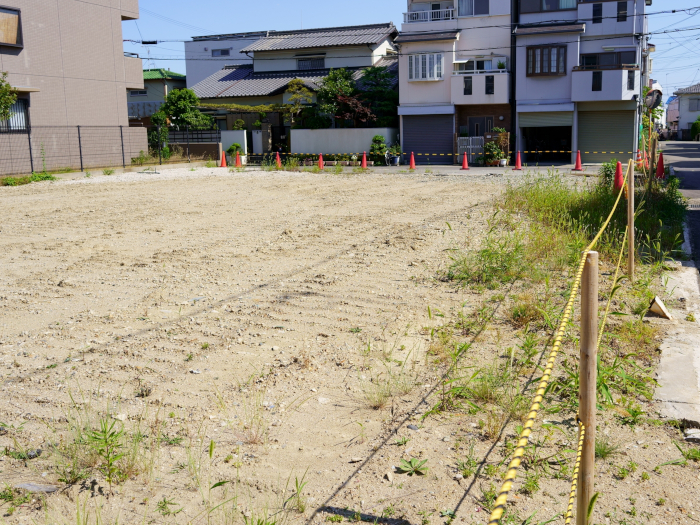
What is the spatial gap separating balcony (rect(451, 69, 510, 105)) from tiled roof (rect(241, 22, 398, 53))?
8.02 metres

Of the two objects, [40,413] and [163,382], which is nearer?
[40,413]

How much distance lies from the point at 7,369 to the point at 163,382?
4.30 feet

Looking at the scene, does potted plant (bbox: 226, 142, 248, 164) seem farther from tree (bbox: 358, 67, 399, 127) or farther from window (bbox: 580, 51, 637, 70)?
window (bbox: 580, 51, 637, 70)

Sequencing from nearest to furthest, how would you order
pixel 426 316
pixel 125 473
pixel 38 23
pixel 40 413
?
1. pixel 125 473
2. pixel 40 413
3. pixel 426 316
4. pixel 38 23

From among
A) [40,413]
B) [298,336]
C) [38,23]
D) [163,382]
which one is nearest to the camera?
[40,413]

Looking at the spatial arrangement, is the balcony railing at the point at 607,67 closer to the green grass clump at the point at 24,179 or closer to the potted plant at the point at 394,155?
the potted plant at the point at 394,155

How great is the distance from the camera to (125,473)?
374cm

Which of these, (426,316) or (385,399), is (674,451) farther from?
(426,316)

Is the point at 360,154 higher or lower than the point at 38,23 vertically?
lower

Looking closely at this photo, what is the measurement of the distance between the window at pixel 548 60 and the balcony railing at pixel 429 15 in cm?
497

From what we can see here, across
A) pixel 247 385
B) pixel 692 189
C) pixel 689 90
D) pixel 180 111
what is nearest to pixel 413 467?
pixel 247 385

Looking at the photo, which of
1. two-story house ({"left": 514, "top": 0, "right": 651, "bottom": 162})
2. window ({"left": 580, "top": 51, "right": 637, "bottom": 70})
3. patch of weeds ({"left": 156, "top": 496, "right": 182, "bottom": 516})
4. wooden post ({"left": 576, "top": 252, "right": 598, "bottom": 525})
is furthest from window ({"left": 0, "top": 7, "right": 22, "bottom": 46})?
wooden post ({"left": 576, "top": 252, "right": 598, "bottom": 525})

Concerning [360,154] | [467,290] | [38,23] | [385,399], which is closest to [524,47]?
[360,154]

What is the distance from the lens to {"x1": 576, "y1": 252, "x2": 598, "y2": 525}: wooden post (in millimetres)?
2871
